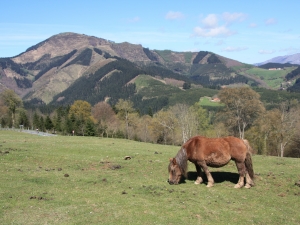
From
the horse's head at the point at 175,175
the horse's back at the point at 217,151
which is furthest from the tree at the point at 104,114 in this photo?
the horse's back at the point at 217,151

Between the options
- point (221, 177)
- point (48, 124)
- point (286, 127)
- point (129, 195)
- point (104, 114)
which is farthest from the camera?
point (104, 114)

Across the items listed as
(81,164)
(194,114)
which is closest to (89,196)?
(81,164)

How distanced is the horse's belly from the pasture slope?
1404mm

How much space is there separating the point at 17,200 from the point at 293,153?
5720 centimetres

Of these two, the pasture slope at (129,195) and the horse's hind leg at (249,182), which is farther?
the horse's hind leg at (249,182)

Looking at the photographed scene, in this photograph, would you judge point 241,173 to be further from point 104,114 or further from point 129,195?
point 104,114

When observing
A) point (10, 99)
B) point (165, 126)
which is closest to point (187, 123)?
point (165, 126)

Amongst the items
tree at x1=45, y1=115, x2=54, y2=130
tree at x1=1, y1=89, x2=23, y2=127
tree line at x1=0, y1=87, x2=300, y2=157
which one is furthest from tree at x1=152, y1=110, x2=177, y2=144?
tree at x1=1, y1=89, x2=23, y2=127

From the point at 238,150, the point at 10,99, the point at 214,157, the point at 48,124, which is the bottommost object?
the point at 48,124

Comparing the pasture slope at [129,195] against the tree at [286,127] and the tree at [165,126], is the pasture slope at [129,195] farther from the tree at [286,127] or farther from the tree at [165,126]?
the tree at [165,126]

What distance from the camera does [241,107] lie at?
62.1m

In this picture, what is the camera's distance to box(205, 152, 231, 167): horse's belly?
52.7ft

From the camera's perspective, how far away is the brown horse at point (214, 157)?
16141 millimetres

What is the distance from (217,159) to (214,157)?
208mm
